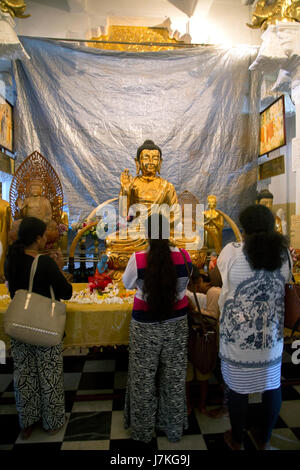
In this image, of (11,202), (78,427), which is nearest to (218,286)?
(78,427)

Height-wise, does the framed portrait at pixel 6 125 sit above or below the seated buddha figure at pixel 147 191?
above

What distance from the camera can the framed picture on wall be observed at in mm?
5570

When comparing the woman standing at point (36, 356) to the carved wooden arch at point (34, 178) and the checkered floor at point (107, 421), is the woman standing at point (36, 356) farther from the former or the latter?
the carved wooden arch at point (34, 178)

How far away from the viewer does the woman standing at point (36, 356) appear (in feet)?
6.32

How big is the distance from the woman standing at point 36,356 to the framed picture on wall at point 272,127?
199 inches

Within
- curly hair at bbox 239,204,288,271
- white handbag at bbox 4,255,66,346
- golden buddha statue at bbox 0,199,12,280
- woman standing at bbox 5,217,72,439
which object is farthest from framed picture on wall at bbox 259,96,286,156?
white handbag at bbox 4,255,66,346

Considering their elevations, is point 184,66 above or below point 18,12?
below

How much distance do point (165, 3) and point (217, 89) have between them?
2.33 meters

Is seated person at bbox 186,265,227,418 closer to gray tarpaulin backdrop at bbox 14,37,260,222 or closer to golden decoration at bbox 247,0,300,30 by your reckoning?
gray tarpaulin backdrop at bbox 14,37,260,222

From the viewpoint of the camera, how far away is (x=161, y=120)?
6492 mm

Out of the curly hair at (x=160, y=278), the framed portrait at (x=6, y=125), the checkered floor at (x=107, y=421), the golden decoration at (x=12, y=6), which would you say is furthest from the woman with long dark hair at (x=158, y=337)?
the golden decoration at (x=12, y=6)

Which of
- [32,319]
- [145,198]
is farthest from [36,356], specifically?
[145,198]

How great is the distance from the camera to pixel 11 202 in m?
4.33
